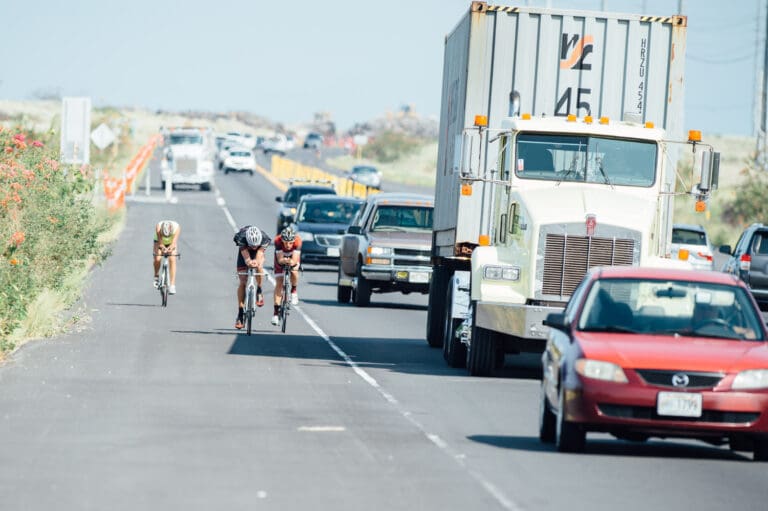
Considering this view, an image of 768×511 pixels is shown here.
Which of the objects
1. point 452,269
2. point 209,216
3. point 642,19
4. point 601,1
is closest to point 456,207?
point 452,269

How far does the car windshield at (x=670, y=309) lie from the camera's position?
1257 cm

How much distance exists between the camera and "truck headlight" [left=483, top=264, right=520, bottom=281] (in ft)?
58.5

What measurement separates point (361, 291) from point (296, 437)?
1753cm

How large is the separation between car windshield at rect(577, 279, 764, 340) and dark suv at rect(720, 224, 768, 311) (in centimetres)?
1892

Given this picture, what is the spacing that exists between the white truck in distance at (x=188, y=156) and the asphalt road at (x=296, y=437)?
153ft

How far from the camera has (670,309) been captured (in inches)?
511

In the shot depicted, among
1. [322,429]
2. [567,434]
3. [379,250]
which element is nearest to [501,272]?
[322,429]

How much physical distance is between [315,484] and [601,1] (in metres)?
61.1

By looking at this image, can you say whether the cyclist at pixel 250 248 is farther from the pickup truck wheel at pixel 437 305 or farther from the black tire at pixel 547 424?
the black tire at pixel 547 424

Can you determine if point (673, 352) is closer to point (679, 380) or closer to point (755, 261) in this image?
point (679, 380)

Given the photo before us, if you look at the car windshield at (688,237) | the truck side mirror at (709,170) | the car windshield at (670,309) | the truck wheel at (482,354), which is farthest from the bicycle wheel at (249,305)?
the car windshield at (688,237)

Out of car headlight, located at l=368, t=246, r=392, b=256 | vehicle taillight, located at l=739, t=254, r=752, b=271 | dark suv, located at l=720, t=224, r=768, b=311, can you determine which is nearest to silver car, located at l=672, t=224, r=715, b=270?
dark suv, located at l=720, t=224, r=768, b=311

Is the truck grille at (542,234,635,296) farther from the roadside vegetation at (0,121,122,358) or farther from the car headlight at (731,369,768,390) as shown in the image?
the roadside vegetation at (0,121,122,358)

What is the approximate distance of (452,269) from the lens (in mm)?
21172
